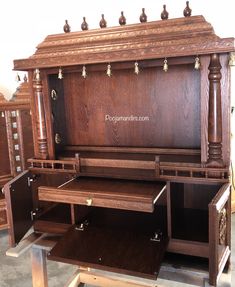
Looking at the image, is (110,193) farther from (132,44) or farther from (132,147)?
(132,44)

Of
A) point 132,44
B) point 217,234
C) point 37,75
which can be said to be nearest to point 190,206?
point 217,234

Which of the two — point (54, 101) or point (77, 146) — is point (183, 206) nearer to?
point (77, 146)

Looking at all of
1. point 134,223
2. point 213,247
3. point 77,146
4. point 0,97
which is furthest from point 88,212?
point 0,97

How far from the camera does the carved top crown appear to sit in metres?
1.21

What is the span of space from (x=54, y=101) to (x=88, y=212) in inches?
21.8

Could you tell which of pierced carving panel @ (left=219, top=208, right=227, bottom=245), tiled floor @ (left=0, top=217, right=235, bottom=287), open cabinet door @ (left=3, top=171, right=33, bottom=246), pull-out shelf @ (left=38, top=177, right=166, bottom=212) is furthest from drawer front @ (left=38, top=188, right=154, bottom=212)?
tiled floor @ (left=0, top=217, right=235, bottom=287)

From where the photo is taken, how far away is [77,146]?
173 cm

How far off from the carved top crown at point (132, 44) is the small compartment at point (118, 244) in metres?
0.70

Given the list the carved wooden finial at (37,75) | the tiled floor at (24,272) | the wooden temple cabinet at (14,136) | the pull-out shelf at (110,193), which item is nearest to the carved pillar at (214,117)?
the pull-out shelf at (110,193)

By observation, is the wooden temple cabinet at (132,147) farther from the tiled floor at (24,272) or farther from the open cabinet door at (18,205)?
the tiled floor at (24,272)

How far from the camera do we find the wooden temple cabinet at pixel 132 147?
1.23 meters

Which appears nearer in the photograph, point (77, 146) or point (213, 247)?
point (213, 247)

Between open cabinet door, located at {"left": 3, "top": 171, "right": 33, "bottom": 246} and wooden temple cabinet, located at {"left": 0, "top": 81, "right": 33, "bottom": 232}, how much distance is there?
1363 mm

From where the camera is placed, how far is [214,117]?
128cm
